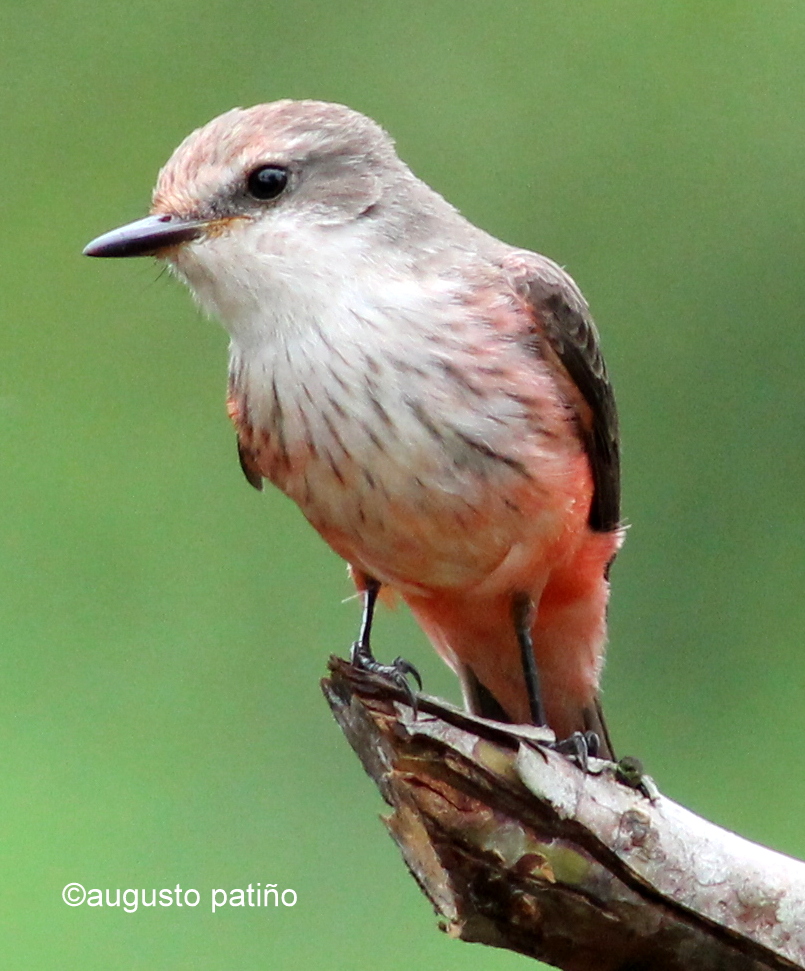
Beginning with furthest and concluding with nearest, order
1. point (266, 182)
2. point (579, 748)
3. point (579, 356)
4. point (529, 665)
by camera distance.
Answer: point (529, 665), point (579, 356), point (266, 182), point (579, 748)

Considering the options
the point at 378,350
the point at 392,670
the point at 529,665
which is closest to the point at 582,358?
the point at 378,350

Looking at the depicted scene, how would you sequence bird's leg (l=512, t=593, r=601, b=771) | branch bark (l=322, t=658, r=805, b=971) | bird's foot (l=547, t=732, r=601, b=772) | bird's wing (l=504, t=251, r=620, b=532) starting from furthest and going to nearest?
bird's leg (l=512, t=593, r=601, b=771), bird's wing (l=504, t=251, r=620, b=532), bird's foot (l=547, t=732, r=601, b=772), branch bark (l=322, t=658, r=805, b=971)

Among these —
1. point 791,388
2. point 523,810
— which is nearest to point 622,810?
point 523,810

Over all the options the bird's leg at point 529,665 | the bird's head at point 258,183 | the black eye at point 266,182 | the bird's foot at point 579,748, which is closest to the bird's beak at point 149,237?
the bird's head at point 258,183

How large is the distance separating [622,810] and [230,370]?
1055 millimetres

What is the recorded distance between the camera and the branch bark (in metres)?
2.78

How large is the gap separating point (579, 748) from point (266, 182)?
1085 mm

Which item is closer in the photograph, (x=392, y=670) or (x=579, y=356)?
(x=392, y=670)

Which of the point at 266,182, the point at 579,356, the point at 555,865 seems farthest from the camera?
the point at 579,356

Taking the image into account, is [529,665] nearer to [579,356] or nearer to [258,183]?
[579,356]

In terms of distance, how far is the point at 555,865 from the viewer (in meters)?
2.78

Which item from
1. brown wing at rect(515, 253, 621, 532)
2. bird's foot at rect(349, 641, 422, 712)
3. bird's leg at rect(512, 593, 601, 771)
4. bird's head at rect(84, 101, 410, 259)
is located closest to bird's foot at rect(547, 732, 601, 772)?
bird's leg at rect(512, 593, 601, 771)

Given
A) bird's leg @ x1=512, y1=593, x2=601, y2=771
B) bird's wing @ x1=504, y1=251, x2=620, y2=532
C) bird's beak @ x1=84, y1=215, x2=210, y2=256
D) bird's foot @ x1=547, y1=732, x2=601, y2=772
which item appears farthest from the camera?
bird's leg @ x1=512, y1=593, x2=601, y2=771

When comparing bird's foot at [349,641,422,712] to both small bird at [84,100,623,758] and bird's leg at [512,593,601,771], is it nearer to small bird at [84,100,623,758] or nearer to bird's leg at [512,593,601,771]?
small bird at [84,100,623,758]
